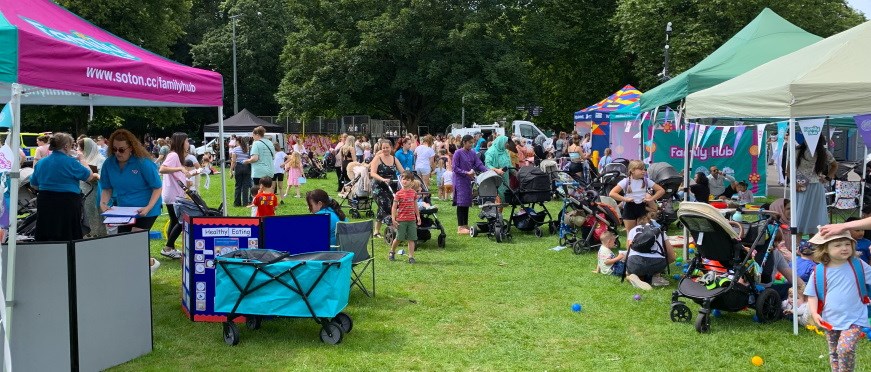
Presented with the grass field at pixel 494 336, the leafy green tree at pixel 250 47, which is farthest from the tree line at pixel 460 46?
the grass field at pixel 494 336

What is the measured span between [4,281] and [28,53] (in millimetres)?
1585

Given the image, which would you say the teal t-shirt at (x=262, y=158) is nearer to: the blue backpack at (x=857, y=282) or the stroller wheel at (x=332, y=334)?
the stroller wheel at (x=332, y=334)

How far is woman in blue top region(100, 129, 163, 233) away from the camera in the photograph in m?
8.49

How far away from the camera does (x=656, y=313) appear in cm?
806

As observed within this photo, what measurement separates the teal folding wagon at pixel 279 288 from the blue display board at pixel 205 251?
57 centimetres

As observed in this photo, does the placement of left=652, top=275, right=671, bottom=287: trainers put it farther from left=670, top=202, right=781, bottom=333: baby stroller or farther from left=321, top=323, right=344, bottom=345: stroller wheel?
left=321, top=323, right=344, bottom=345: stroller wheel

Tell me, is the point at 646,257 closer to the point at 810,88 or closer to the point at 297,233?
the point at 810,88

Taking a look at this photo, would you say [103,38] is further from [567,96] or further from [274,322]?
[567,96]

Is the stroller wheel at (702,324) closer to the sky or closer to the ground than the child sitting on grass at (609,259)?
closer to the ground

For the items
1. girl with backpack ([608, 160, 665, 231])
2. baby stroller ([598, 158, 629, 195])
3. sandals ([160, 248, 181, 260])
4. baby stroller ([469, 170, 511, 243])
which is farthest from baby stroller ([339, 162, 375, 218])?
girl with backpack ([608, 160, 665, 231])

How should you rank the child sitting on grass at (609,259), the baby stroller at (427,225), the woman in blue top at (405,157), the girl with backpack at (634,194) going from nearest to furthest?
the child sitting on grass at (609,259)
the girl with backpack at (634,194)
the baby stroller at (427,225)
the woman in blue top at (405,157)

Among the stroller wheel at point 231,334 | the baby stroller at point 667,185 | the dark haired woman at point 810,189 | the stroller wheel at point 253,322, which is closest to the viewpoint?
the stroller wheel at point 231,334

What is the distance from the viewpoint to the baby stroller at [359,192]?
15.6 meters

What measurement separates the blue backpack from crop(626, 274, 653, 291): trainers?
13.0 ft
